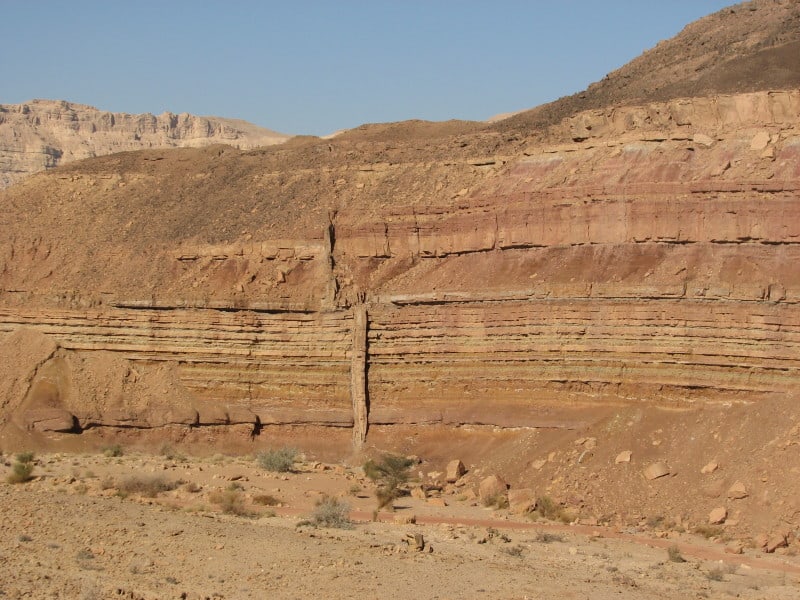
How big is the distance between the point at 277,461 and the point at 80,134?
7282 centimetres

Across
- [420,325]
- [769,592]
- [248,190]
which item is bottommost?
[769,592]

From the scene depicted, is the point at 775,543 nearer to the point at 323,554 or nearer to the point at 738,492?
the point at 738,492

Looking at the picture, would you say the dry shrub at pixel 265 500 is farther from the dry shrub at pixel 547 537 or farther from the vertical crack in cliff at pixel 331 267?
the vertical crack in cliff at pixel 331 267

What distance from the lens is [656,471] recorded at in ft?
91.2

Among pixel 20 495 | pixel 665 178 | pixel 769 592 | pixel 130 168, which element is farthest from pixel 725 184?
pixel 130 168

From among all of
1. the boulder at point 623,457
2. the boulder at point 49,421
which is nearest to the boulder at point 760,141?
the boulder at point 623,457

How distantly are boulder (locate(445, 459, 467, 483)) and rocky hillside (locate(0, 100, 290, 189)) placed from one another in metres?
61.6

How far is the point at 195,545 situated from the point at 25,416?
16378 mm

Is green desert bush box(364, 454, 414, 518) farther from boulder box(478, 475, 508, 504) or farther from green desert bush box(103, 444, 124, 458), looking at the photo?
green desert bush box(103, 444, 124, 458)

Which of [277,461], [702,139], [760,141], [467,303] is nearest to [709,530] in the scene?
[467,303]

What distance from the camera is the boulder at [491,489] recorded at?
1152 inches

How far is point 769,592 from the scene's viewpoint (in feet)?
67.7

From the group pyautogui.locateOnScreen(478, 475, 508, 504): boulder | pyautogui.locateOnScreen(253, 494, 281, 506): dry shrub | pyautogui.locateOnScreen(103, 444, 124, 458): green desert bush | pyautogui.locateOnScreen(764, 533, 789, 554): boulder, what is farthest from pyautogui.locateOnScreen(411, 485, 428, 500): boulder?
pyautogui.locateOnScreen(103, 444, 124, 458): green desert bush

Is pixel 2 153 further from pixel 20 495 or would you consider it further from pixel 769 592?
pixel 769 592
